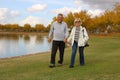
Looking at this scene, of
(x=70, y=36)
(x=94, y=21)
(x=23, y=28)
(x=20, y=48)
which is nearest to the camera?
(x=70, y=36)

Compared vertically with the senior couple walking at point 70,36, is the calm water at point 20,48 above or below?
below

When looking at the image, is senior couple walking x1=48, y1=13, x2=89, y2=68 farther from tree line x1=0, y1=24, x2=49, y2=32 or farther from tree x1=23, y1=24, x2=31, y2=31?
tree x1=23, y1=24, x2=31, y2=31

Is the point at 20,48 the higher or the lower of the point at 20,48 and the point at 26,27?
the lower

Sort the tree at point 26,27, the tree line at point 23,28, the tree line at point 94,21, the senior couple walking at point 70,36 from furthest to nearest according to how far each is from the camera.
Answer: the tree line at point 23,28
the tree at point 26,27
the tree line at point 94,21
the senior couple walking at point 70,36

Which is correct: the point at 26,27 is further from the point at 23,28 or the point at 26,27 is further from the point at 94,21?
the point at 94,21

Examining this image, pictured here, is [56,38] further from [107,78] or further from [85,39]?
[107,78]

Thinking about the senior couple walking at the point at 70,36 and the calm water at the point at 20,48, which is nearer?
the senior couple walking at the point at 70,36

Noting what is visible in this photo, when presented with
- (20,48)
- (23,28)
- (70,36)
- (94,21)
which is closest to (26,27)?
(23,28)

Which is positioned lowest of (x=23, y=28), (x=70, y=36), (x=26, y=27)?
(x=23, y=28)

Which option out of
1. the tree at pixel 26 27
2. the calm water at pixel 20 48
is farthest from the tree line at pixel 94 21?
the tree at pixel 26 27

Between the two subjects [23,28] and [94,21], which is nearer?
[94,21]

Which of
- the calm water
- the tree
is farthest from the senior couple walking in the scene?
the tree

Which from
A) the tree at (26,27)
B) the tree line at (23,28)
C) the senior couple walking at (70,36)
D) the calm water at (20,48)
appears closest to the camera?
the senior couple walking at (70,36)

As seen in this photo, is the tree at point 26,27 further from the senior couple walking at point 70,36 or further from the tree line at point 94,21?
the senior couple walking at point 70,36
